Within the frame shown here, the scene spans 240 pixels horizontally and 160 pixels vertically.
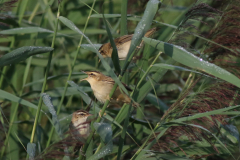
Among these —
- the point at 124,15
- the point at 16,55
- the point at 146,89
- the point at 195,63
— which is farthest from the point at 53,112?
the point at 195,63

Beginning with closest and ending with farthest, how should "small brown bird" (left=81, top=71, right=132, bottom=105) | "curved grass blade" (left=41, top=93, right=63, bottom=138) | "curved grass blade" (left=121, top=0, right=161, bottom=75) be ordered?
1. "curved grass blade" (left=121, top=0, right=161, bottom=75)
2. "curved grass blade" (left=41, top=93, right=63, bottom=138)
3. "small brown bird" (left=81, top=71, right=132, bottom=105)

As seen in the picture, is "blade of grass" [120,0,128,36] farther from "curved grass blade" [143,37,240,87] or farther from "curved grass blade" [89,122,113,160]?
"curved grass blade" [89,122,113,160]

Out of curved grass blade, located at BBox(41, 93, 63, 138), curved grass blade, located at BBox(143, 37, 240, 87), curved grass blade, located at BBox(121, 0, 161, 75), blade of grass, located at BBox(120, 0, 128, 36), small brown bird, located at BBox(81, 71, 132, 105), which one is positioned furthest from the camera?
small brown bird, located at BBox(81, 71, 132, 105)

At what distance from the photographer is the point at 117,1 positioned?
4199 millimetres

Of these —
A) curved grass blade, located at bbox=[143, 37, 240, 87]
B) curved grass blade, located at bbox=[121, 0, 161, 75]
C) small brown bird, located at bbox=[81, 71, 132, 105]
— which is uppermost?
curved grass blade, located at bbox=[121, 0, 161, 75]

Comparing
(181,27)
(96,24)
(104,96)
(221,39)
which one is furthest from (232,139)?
(96,24)

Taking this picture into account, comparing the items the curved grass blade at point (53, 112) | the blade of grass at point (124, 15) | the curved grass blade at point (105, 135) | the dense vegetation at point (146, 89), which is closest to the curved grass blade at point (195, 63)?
the dense vegetation at point (146, 89)

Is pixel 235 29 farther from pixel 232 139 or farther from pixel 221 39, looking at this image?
pixel 232 139

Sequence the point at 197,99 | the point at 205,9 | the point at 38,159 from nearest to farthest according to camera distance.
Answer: the point at 38,159 < the point at 205,9 < the point at 197,99

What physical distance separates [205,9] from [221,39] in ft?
1.82

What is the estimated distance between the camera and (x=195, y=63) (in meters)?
1.49

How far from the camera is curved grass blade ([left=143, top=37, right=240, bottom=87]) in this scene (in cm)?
143

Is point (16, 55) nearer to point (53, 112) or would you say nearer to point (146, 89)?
point (53, 112)

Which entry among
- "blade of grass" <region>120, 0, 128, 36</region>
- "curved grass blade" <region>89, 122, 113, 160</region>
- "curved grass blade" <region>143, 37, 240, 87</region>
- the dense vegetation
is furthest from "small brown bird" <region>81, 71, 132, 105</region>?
"curved grass blade" <region>143, 37, 240, 87</region>
